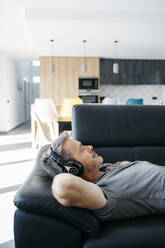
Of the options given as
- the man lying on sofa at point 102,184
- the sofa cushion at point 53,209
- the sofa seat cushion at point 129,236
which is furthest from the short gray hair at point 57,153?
the sofa seat cushion at point 129,236

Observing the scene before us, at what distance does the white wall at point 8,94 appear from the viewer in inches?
309

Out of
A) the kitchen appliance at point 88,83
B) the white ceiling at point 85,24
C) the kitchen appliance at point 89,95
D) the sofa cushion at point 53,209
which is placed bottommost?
the sofa cushion at point 53,209

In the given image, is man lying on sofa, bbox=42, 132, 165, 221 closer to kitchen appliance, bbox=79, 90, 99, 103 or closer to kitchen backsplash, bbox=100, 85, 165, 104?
kitchen appliance, bbox=79, 90, 99, 103

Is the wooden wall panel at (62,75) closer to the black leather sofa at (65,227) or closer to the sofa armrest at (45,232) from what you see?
the black leather sofa at (65,227)

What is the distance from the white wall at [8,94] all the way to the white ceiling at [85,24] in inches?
57.7

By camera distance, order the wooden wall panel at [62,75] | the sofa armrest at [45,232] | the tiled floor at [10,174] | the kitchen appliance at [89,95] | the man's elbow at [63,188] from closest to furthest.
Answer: the man's elbow at [63,188]
the sofa armrest at [45,232]
the tiled floor at [10,174]
the wooden wall panel at [62,75]
the kitchen appliance at [89,95]

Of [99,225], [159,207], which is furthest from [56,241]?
[159,207]

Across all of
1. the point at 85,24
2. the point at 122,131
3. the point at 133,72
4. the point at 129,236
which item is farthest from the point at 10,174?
the point at 133,72

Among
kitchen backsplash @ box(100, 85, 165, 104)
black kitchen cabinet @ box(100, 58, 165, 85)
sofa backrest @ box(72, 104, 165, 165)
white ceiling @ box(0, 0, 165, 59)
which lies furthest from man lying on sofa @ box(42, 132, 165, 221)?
kitchen backsplash @ box(100, 85, 165, 104)

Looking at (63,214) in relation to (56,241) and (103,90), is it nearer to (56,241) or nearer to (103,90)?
(56,241)

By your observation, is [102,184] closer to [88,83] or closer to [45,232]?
[45,232]

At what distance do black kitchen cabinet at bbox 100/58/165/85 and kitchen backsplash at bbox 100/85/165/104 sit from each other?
346 millimetres

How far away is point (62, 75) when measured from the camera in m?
7.59

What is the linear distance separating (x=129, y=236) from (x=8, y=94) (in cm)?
785
